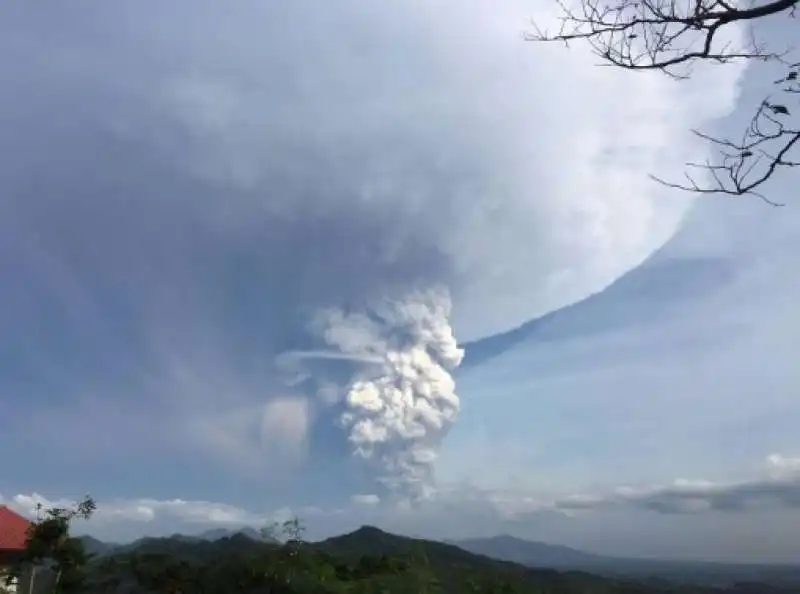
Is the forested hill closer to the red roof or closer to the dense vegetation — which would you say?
the dense vegetation

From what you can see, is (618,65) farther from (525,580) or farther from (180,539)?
(180,539)

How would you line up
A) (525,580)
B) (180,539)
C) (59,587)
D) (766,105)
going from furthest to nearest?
(180,539) < (59,587) < (525,580) < (766,105)

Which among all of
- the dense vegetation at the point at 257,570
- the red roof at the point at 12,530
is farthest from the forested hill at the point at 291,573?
the red roof at the point at 12,530

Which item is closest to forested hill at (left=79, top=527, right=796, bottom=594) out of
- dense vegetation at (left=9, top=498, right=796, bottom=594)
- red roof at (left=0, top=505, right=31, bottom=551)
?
dense vegetation at (left=9, top=498, right=796, bottom=594)

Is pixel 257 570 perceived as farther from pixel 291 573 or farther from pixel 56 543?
pixel 56 543

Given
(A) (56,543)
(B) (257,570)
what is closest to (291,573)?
(B) (257,570)

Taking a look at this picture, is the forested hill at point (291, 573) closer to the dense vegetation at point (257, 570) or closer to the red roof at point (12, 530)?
the dense vegetation at point (257, 570)

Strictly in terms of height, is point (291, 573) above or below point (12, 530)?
below

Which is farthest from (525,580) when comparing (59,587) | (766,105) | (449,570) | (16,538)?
(16,538)
